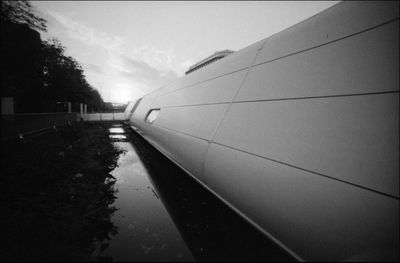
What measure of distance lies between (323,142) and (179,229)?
1.96 metres

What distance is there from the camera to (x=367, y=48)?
4.88ft

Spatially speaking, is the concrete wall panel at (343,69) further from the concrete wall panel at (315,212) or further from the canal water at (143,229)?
the canal water at (143,229)

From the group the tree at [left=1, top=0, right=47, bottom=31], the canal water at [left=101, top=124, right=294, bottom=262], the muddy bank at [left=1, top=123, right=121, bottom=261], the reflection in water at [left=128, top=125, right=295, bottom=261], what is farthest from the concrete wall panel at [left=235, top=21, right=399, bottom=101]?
A: the tree at [left=1, top=0, right=47, bottom=31]

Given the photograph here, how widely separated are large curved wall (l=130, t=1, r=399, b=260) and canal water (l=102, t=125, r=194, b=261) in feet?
2.53

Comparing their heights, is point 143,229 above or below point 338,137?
below

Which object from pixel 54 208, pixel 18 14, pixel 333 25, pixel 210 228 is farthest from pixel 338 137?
pixel 18 14

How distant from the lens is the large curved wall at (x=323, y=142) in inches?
44.2

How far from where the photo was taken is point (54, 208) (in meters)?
2.81

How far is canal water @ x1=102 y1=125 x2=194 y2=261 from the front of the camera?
6.54ft

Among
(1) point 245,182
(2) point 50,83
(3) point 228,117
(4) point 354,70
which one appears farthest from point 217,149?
(2) point 50,83

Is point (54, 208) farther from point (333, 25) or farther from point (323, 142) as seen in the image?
point (333, 25)

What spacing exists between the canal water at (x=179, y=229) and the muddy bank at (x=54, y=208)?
232 millimetres

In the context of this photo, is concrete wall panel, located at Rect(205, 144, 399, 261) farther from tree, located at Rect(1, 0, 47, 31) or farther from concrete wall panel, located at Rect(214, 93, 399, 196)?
tree, located at Rect(1, 0, 47, 31)

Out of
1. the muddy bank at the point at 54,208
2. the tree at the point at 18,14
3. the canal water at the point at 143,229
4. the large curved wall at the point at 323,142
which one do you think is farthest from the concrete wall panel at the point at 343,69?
the tree at the point at 18,14
